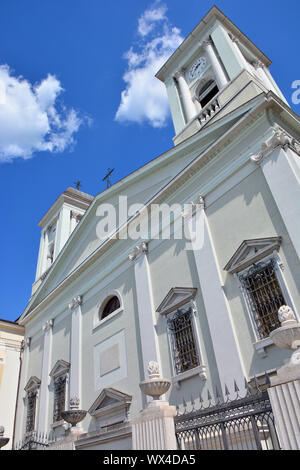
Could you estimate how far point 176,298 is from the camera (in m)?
10.8

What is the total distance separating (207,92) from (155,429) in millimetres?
13315

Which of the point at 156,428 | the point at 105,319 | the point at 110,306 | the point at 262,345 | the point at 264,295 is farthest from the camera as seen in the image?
the point at 110,306

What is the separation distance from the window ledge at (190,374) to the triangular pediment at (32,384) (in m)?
9.17

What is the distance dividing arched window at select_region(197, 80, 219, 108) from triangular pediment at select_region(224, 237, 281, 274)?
338 inches

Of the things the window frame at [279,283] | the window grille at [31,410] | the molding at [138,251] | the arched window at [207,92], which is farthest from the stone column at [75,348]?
the arched window at [207,92]

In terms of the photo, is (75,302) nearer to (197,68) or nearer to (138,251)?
(138,251)

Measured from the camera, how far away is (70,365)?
14.7m

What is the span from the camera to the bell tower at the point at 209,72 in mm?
13586

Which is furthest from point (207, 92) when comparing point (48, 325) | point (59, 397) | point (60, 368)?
point (59, 397)

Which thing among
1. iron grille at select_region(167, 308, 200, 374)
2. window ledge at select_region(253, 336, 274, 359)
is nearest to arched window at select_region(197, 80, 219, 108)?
iron grille at select_region(167, 308, 200, 374)

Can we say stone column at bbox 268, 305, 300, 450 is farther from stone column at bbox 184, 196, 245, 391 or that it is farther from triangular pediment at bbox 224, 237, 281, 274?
triangular pediment at bbox 224, 237, 281, 274
